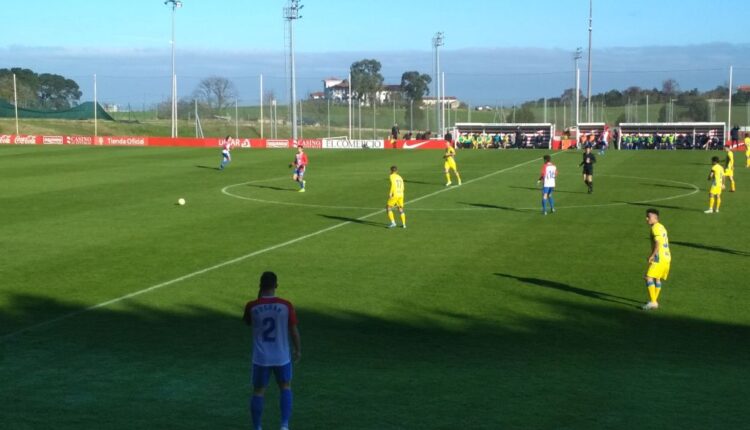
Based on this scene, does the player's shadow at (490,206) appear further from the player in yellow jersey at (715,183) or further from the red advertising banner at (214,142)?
the red advertising banner at (214,142)

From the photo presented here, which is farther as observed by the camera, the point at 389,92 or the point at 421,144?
the point at 389,92

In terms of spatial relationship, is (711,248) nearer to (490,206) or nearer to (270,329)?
(490,206)

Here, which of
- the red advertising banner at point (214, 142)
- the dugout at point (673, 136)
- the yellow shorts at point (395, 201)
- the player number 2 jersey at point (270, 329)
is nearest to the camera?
the player number 2 jersey at point (270, 329)

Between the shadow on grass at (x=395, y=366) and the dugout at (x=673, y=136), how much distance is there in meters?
58.6

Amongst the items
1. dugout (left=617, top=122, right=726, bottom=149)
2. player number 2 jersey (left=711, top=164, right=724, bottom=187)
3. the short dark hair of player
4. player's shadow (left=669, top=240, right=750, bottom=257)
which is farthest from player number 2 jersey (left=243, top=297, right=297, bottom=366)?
dugout (left=617, top=122, right=726, bottom=149)

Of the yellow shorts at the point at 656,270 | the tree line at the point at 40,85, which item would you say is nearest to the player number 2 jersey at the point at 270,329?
the yellow shorts at the point at 656,270

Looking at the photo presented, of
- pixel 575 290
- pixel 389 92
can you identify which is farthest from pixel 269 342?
pixel 389 92

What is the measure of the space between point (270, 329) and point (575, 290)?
33.0 feet

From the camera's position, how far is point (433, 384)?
12422 millimetres

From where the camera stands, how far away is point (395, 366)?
13344mm

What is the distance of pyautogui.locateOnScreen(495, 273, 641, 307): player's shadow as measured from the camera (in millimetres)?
17656

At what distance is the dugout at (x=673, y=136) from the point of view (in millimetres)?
72500

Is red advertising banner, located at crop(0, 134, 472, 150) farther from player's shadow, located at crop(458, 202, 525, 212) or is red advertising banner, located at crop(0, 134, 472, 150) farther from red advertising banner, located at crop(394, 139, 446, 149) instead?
player's shadow, located at crop(458, 202, 525, 212)

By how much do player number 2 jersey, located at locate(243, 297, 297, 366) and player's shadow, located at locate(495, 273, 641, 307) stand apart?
9254 millimetres
